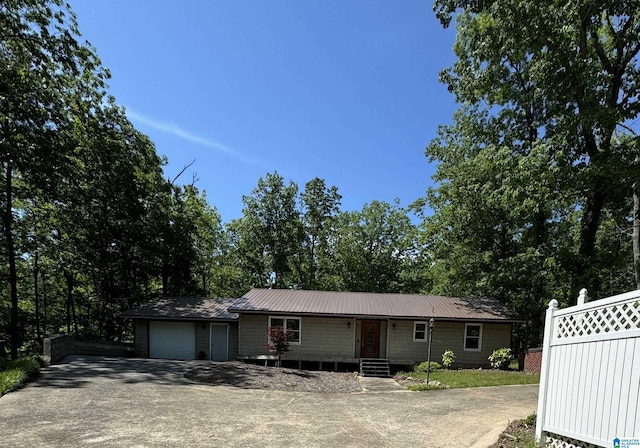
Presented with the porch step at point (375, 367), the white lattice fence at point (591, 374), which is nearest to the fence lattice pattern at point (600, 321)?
the white lattice fence at point (591, 374)

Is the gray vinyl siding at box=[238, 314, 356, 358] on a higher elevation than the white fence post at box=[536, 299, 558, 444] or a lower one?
lower

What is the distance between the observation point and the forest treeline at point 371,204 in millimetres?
11898

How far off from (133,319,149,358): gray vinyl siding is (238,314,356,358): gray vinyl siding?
4.74 metres

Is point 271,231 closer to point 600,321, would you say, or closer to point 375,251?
point 375,251

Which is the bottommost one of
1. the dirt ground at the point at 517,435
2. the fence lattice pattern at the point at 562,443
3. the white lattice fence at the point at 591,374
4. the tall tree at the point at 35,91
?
the dirt ground at the point at 517,435

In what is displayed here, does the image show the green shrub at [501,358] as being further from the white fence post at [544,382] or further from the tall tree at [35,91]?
the tall tree at [35,91]

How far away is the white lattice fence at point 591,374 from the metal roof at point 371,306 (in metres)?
11.5

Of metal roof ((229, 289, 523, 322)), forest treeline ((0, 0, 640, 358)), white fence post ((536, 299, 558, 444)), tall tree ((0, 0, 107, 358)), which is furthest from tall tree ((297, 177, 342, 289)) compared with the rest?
white fence post ((536, 299, 558, 444))

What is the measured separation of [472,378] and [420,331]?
162 inches

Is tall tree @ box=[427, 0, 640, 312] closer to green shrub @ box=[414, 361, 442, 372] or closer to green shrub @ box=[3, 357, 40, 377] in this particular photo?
green shrub @ box=[414, 361, 442, 372]

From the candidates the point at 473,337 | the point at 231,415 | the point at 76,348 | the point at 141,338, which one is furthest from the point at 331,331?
the point at 76,348

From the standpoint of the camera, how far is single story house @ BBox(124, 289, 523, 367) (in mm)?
16094

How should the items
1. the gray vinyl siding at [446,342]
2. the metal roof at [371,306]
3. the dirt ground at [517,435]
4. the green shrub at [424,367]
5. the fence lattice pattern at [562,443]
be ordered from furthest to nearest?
the gray vinyl siding at [446,342], the metal roof at [371,306], the green shrub at [424,367], the dirt ground at [517,435], the fence lattice pattern at [562,443]

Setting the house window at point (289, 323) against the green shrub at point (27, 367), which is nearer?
the green shrub at point (27, 367)
